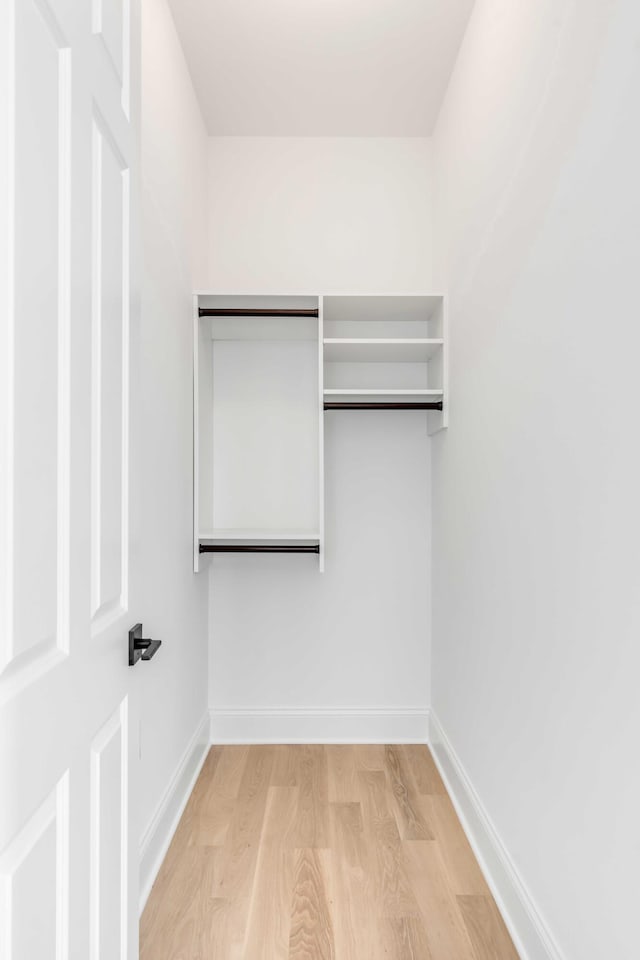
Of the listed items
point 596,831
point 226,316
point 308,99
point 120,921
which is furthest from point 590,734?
point 308,99

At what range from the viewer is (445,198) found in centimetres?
289

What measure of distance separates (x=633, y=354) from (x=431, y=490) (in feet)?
6.73

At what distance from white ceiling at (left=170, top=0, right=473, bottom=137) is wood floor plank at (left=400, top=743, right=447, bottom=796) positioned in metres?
2.77

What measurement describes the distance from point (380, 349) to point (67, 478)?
2.20 m

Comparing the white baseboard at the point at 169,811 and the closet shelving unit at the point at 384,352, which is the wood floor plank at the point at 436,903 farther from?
the closet shelving unit at the point at 384,352

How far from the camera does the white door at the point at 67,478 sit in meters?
0.78

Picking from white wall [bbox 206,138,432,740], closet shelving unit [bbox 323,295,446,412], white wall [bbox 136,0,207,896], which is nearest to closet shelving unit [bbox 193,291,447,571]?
closet shelving unit [bbox 323,295,446,412]

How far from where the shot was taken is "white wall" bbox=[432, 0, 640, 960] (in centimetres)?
121

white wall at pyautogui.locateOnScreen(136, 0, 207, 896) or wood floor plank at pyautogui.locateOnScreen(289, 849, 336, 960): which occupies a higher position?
white wall at pyautogui.locateOnScreen(136, 0, 207, 896)

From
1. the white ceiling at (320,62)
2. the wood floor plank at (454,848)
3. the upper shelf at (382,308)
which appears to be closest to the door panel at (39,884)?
the wood floor plank at (454,848)

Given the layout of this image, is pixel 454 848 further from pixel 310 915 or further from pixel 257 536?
pixel 257 536

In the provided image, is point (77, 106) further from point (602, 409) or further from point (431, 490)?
point (431, 490)

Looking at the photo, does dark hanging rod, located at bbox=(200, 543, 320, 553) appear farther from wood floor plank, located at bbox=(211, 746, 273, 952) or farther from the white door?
the white door

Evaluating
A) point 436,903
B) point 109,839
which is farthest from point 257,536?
point 109,839
